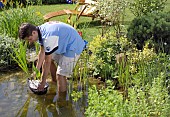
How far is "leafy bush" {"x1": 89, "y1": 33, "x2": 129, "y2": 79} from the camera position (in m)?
6.12

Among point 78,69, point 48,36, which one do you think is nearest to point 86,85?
point 78,69

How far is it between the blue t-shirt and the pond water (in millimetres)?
627

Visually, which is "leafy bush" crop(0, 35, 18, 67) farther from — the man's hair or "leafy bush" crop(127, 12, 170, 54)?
"leafy bush" crop(127, 12, 170, 54)

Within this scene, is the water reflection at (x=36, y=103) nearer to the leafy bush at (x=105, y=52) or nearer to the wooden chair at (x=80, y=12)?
the leafy bush at (x=105, y=52)

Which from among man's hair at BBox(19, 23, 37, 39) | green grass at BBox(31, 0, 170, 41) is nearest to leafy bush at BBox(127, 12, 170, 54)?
green grass at BBox(31, 0, 170, 41)

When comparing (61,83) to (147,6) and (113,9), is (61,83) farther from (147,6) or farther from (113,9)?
(147,6)

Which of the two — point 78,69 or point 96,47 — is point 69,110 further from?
point 96,47

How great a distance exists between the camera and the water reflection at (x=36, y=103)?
5.27 meters

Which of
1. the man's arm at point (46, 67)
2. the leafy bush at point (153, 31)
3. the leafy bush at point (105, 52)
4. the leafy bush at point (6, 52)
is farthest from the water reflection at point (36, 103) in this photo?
the leafy bush at point (153, 31)

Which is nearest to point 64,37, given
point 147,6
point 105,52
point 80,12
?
point 105,52

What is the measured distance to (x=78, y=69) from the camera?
5.96 m

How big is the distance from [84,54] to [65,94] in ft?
2.48

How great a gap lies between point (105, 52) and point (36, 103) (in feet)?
4.86

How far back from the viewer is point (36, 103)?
5.60 m
